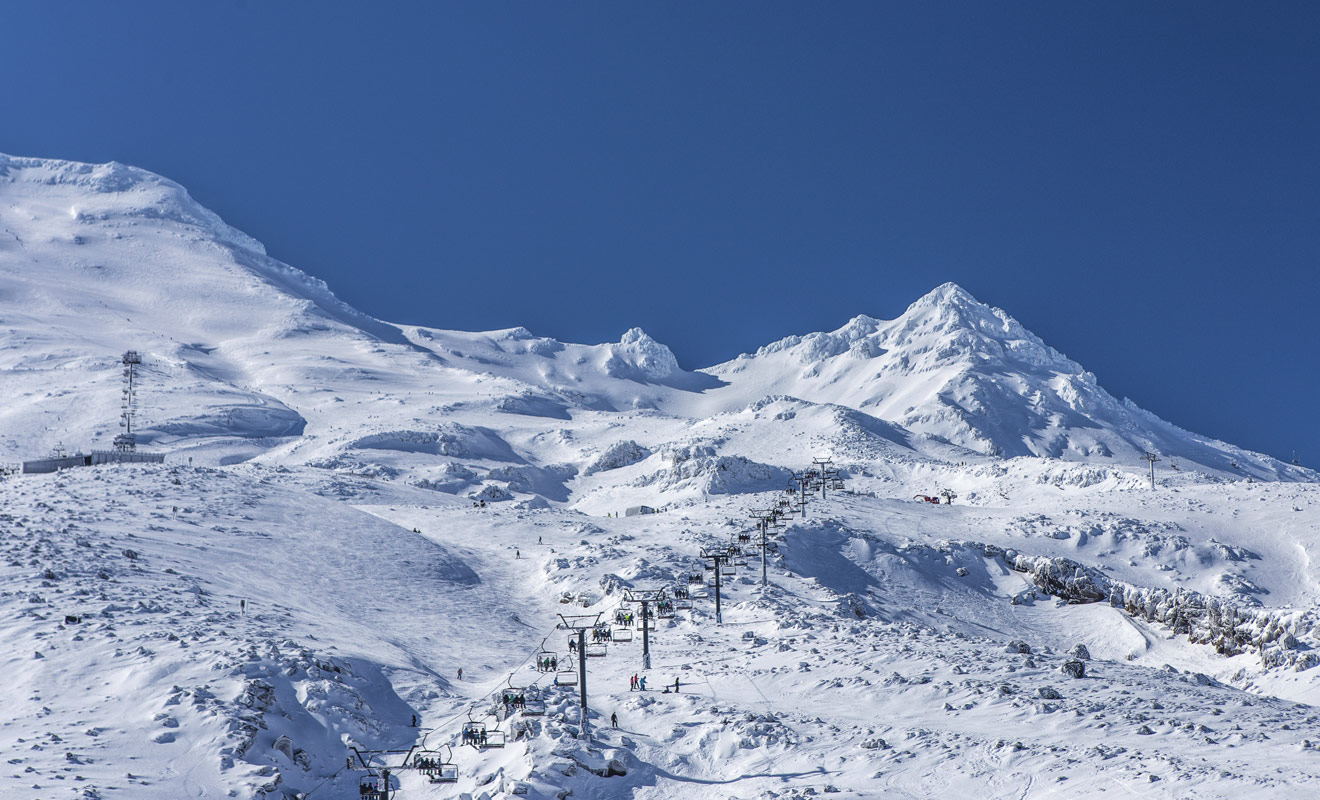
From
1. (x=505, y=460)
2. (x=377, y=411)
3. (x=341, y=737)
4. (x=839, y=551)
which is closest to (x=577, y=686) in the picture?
(x=341, y=737)

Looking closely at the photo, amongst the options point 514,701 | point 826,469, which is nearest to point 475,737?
point 514,701

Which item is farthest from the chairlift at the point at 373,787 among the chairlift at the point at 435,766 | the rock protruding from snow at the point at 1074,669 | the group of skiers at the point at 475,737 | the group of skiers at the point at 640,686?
the rock protruding from snow at the point at 1074,669

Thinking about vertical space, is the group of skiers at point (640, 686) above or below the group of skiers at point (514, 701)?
below

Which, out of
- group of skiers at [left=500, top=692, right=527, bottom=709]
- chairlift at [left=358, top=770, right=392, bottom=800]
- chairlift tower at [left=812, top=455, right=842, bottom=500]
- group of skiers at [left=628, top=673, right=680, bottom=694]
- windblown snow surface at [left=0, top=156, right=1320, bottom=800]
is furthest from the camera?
chairlift tower at [left=812, top=455, right=842, bottom=500]

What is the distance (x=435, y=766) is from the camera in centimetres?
3397

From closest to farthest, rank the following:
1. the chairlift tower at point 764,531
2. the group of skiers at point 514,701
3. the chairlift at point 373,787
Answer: the chairlift at point 373,787
the group of skiers at point 514,701
the chairlift tower at point 764,531

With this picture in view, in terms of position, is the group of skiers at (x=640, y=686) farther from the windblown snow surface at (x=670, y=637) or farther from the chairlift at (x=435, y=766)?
the chairlift at (x=435, y=766)

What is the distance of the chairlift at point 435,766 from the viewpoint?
111 feet

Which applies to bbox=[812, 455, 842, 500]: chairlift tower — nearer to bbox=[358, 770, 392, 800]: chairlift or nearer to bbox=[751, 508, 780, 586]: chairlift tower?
bbox=[751, 508, 780, 586]: chairlift tower

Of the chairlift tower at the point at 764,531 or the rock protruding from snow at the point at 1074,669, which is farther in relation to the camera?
the chairlift tower at the point at 764,531

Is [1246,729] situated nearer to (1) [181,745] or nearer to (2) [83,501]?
(1) [181,745]

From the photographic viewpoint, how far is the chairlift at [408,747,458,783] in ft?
111

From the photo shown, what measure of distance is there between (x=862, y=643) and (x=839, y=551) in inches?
1237

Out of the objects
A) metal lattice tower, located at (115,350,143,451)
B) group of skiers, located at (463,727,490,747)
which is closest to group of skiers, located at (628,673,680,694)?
group of skiers, located at (463,727,490,747)
